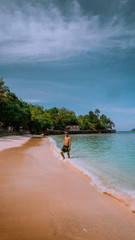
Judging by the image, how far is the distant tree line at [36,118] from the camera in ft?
116

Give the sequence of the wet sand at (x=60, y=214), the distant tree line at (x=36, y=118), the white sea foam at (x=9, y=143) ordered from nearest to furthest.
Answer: the wet sand at (x=60, y=214)
the white sea foam at (x=9, y=143)
the distant tree line at (x=36, y=118)

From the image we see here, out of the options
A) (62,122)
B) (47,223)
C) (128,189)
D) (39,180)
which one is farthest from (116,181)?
(62,122)

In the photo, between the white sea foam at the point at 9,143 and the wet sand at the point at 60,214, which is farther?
the white sea foam at the point at 9,143

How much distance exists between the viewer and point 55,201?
143 inches

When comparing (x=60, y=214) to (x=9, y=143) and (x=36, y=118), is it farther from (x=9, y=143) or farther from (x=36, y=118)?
(x=36, y=118)

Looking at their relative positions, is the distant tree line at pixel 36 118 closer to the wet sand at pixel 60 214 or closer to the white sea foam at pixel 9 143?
the white sea foam at pixel 9 143

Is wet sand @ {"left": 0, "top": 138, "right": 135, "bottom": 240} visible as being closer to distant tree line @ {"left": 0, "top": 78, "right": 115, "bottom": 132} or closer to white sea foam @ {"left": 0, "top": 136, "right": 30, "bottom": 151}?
white sea foam @ {"left": 0, "top": 136, "right": 30, "bottom": 151}

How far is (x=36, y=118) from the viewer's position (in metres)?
63.9

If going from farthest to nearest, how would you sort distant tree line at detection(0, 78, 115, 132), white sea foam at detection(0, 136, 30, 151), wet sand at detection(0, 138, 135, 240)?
distant tree line at detection(0, 78, 115, 132)
white sea foam at detection(0, 136, 30, 151)
wet sand at detection(0, 138, 135, 240)

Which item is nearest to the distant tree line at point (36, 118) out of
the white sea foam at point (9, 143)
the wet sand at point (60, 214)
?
the white sea foam at point (9, 143)

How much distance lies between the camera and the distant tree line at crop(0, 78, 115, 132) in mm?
35312

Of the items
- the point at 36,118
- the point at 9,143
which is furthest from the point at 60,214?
the point at 36,118

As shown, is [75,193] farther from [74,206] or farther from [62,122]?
[62,122]

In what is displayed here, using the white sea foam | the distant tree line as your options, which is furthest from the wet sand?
the distant tree line
